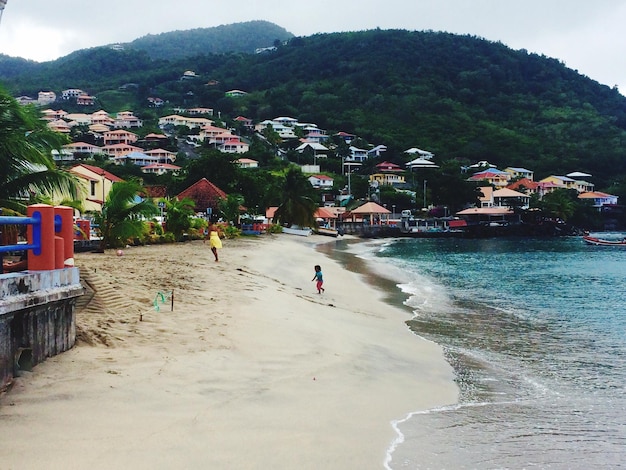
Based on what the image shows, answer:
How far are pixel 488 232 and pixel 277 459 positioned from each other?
3210 inches

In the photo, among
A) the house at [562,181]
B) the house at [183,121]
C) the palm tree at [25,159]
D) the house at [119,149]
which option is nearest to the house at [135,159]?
the house at [119,149]

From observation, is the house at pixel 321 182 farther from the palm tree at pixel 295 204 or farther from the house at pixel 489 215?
the palm tree at pixel 295 204

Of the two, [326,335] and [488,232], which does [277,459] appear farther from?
[488,232]

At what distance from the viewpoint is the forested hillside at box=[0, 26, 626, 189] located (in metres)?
126

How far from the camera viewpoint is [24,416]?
18.0ft

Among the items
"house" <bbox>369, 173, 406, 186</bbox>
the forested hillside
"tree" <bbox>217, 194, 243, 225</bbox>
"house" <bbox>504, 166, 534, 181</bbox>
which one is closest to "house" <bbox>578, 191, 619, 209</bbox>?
the forested hillside

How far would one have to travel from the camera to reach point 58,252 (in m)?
7.36

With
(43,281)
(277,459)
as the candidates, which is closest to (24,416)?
(43,281)

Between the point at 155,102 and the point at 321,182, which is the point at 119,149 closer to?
the point at 321,182

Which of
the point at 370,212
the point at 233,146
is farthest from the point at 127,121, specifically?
the point at 370,212

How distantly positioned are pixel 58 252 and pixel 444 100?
152604 mm

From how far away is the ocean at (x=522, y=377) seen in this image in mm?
6195

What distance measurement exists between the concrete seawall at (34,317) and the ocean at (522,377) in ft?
13.7

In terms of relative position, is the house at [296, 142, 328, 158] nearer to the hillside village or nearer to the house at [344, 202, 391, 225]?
the hillside village
